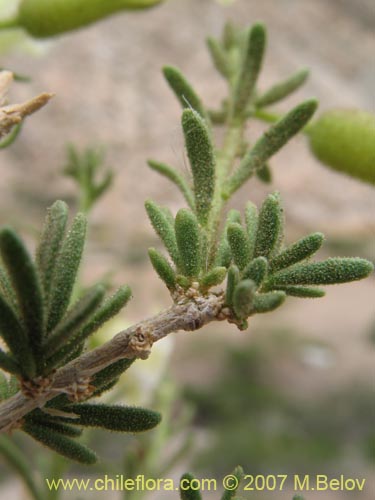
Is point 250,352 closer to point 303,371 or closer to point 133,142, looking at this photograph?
point 303,371

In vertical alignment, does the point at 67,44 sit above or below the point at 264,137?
below

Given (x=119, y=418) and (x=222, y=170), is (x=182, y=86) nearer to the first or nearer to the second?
(x=222, y=170)

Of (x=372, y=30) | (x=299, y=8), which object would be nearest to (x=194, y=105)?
(x=299, y=8)

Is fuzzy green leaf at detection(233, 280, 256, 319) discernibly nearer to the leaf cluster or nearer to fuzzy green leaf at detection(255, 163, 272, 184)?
the leaf cluster

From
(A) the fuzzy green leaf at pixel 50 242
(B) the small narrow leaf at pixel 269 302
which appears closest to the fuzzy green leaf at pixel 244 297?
(B) the small narrow leaf at pixel 269 302

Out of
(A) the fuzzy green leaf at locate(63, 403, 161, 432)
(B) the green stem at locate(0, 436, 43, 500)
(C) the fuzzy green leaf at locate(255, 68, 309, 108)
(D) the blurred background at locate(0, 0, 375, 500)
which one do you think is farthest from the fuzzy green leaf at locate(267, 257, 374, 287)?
(D) the blurred background at locate(0, 0, 375, 500)

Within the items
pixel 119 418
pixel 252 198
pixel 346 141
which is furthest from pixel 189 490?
pixel 252 198
